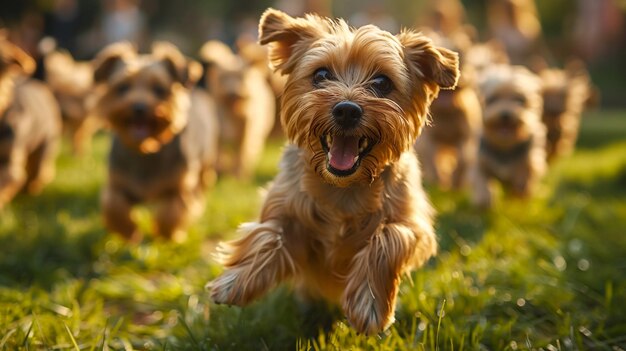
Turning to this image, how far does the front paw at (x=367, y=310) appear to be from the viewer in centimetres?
309

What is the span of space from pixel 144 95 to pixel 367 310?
132 inches

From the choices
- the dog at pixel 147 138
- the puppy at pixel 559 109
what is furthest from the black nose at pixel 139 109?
the puppy at pixel 559 109

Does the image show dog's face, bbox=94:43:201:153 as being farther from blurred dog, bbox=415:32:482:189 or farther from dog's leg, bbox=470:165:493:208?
blurred dog, bbox=415:32:482:189

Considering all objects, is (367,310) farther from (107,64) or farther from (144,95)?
(107,64)

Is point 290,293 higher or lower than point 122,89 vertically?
lower

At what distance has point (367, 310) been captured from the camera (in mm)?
3115

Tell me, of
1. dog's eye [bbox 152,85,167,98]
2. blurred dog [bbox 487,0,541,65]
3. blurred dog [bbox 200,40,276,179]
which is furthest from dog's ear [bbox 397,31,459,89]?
blurred dog [bbox 487,0,541,65]

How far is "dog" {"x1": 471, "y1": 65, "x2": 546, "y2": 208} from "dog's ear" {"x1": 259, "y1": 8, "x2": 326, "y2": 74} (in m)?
3.89

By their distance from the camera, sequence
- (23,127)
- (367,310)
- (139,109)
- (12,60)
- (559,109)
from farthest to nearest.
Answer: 1. (559,109)
2. (23,127)
3. (12,60)
4. (139,109)
5. (367,310)

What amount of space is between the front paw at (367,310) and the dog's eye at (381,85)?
90 centimetres

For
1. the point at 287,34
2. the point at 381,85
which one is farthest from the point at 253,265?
the point at 287,34

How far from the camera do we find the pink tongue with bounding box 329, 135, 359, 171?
10.5 feet

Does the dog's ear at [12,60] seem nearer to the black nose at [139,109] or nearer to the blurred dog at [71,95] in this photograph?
the black nose at [139,109]

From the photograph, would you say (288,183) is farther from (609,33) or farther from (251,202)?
(609,33)
